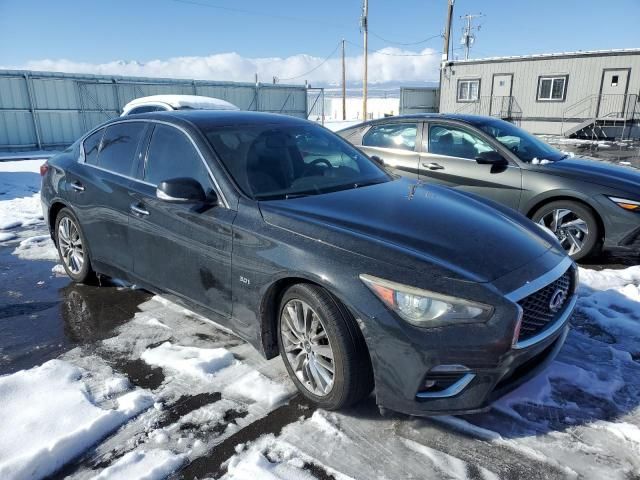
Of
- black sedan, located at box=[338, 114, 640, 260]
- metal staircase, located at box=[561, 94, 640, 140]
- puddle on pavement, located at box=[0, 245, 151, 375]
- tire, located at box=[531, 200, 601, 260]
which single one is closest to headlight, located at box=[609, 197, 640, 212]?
black sedan, located at box=[338, 114, 640, 260]

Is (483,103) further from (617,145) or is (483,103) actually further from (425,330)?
(425,330)

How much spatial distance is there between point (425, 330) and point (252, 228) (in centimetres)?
118

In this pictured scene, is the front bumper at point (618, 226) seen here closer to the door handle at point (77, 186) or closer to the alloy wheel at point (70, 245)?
the door handle at point (77, 186)

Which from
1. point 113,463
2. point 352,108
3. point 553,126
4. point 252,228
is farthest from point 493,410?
point 352,108

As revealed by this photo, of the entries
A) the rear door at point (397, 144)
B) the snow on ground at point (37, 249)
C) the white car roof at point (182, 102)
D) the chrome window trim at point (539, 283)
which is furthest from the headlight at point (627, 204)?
the white car roof at point (182, 102)

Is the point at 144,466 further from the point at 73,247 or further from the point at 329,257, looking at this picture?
the point at 73,247

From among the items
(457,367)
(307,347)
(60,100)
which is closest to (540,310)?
(457,367)

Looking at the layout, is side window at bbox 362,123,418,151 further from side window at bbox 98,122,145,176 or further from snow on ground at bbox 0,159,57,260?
snow on ground at bbox 0,159,57,260

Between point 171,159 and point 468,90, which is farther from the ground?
point 468,90

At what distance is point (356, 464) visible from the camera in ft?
7.54

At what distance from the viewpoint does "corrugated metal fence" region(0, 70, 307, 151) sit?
16.6m

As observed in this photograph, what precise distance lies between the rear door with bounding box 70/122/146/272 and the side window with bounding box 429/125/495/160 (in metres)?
3.65

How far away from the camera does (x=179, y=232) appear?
3.23 metres

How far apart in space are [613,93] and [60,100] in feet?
78.1
